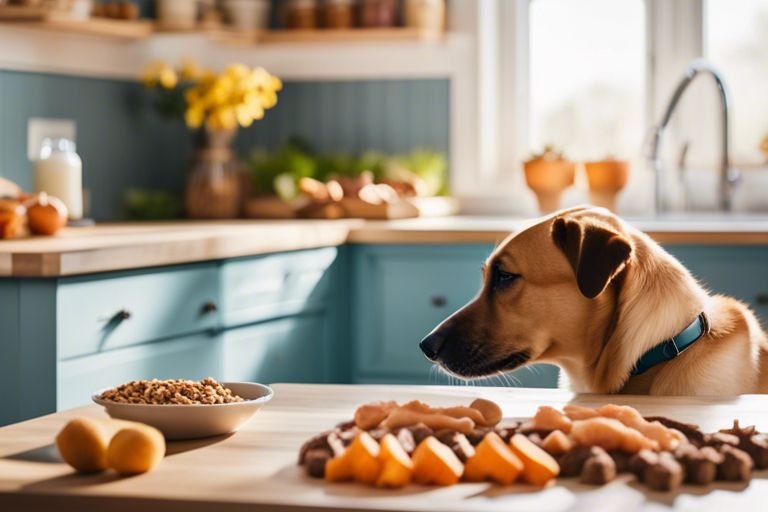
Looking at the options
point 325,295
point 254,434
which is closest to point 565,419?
point 254,434

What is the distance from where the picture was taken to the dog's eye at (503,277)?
6.93 ft

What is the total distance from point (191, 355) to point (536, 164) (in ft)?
5.28

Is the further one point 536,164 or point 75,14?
point 536,164

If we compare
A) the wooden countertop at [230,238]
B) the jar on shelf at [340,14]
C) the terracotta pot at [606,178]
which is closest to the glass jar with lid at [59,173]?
the wooden countertop at [230,238]

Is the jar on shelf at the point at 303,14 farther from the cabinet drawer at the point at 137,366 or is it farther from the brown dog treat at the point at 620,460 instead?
the brown dog treat at the point at 620,460

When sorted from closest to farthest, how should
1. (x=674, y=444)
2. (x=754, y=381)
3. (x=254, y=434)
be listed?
1. (x=674, y=444)
2. (x=254, y=434)
3. (x=754, y=381)

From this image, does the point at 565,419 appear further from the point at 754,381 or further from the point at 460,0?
the point at 460,0

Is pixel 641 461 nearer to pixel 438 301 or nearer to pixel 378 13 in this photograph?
pixel 438 301

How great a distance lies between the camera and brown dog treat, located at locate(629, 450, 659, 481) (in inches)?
47.2

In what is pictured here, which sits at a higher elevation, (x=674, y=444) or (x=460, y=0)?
(x=460, y=0)

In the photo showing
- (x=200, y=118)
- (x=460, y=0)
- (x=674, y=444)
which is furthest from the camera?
(x=460, y=0)

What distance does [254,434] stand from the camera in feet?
4.77

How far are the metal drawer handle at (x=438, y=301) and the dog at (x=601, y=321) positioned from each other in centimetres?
159

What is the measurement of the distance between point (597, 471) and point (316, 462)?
0.90ft
